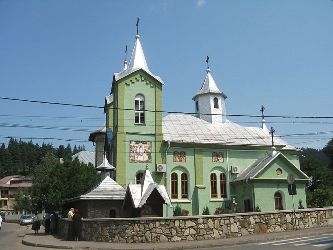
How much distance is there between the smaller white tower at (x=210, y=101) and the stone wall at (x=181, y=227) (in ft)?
61.7

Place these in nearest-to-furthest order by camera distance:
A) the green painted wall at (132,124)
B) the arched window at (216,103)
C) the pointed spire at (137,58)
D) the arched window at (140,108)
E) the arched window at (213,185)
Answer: the green painted wall at (132,124) → the arched window at (140,108) → the arched window at (213,185) → the pointed spire at (137,58) → the arched window at (216,103)

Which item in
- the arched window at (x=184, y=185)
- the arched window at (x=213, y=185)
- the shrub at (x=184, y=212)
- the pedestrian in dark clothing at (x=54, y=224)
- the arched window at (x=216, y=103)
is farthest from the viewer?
the arched window at (x=216, y=103)

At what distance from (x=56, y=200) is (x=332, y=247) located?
1187 inches

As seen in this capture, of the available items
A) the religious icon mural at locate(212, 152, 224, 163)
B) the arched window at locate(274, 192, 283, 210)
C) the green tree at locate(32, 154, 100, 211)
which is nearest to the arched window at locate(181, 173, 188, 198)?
the religious icon mural at locate(212, 152, 224, 163)

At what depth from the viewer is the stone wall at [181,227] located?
19.0m

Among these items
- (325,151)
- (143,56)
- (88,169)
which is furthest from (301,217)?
(325,151)

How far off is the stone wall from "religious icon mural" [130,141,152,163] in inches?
438

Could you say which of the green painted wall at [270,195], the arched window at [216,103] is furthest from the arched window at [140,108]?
the green painted wall at [270,195]

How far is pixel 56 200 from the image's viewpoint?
39.7 m

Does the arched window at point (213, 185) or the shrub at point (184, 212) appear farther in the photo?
the arched window at point (213, 185)

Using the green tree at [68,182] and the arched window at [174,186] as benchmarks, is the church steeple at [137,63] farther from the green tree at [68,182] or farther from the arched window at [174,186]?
the green tree at [68,182]

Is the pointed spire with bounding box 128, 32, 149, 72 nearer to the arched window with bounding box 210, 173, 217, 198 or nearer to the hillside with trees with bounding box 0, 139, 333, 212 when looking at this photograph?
the arched window with bounding box 210, 173, 217, 198

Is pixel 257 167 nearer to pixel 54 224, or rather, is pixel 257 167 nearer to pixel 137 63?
pixel 137 63

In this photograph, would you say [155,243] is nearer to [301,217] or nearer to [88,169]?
[301,217]
